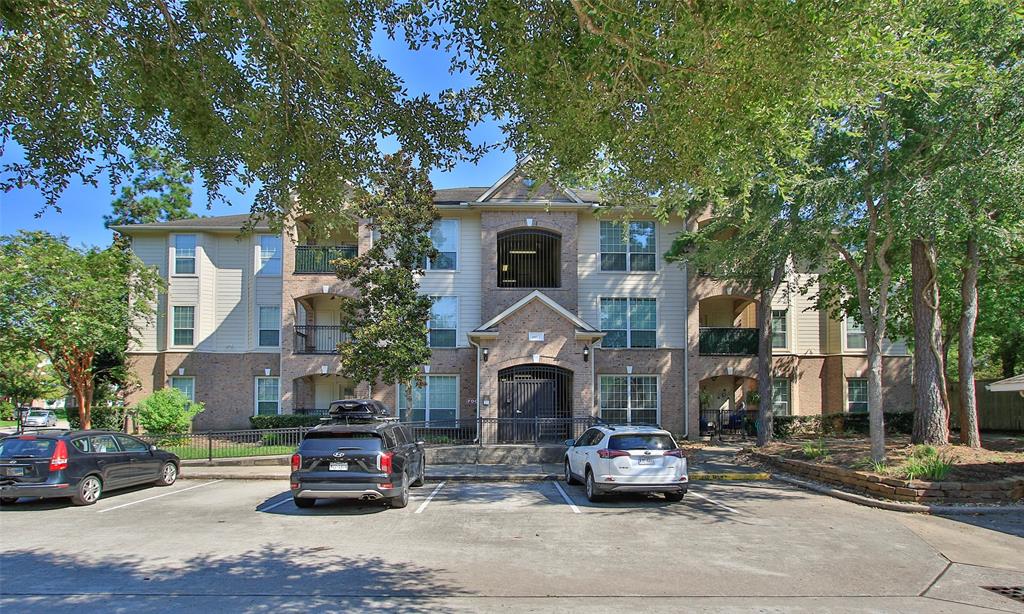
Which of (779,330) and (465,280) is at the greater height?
(465,280)

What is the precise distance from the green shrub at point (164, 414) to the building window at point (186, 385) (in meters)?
4.34

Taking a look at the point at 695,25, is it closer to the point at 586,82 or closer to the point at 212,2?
the point at 586,82

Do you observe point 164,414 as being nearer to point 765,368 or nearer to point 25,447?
point 25,447

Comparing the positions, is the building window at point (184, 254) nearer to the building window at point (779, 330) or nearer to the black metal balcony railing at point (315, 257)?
the black metal balcony railing at point (315, 257)

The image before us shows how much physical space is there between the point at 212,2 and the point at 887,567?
1026cm

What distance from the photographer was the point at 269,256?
27422 mm

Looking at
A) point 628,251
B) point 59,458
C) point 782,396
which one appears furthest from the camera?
point 782,396

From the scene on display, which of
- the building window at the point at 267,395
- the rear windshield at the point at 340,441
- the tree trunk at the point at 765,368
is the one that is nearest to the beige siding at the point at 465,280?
the building window at the point at 267,395

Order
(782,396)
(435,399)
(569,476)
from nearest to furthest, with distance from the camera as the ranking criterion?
(569,476) < (435,399) < (782,396)

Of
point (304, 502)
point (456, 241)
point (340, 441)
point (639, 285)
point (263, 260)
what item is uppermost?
point (456, 241)

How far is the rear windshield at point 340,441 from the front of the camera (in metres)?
12.0

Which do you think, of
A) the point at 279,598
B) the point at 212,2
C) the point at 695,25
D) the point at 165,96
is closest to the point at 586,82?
the point at 695,25

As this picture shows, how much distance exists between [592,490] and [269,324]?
18522 millimetres

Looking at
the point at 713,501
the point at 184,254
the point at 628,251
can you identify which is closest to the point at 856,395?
the point at 628,251
